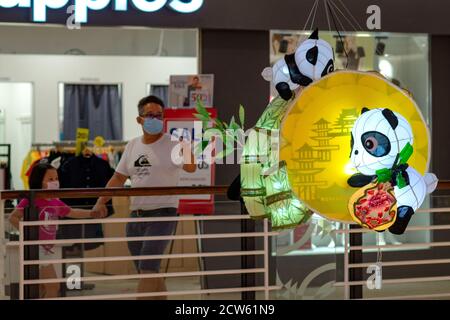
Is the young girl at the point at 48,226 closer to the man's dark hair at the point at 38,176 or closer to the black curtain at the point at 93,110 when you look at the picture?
the man's dark hair at the point at 38,176

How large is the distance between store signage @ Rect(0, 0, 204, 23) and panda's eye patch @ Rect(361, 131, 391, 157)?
3750 millimetres

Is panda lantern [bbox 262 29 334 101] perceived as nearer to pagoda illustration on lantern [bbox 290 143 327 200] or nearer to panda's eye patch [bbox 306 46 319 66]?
panda's eye patch [bbox 306 46 319 66]

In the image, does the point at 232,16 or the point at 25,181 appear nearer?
the point at 232,16

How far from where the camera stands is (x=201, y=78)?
6902 mm

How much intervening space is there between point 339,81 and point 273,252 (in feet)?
6.58

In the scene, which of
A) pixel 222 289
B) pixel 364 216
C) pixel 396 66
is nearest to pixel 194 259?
pixel 222 289

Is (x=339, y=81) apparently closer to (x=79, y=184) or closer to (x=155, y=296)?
(x=155, y=296)

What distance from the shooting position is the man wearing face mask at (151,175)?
17.1 ft

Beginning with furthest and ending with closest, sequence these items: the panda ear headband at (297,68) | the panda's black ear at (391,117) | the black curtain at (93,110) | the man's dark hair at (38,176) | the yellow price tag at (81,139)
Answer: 1. the black curtain at (93,110)
2. the yellow price tag at (81,139)
3. the man's dark hair at (38,176)
4. the panda ear headband at (297,68)
5. the panda's black ear at (391,117)

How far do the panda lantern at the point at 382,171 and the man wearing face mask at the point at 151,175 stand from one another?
1.81 metres

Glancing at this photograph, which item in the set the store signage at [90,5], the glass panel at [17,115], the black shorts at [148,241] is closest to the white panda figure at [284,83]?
the black shorts at [148,241]

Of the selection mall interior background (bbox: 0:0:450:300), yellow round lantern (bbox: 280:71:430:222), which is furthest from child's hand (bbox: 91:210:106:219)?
yellow round lantern (bbox: 280:71:430:222)

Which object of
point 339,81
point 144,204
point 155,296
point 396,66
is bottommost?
point 155,296

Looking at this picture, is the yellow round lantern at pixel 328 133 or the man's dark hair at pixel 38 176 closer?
the yellow round lantern at pixel 328 133
